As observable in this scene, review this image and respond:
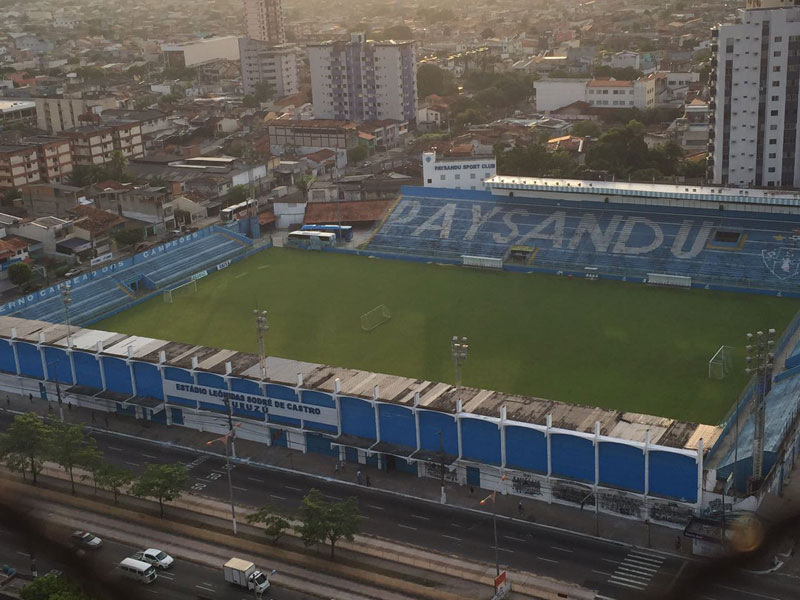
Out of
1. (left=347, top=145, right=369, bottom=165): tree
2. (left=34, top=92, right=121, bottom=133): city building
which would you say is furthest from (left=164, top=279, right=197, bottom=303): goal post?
(left=34, top=92, right=121, bottom=133): city building

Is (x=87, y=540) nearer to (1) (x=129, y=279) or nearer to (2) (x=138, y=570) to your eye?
(2) (x=138, y=570)

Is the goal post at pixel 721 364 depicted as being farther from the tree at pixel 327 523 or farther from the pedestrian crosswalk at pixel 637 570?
the tree at pixel 327 523

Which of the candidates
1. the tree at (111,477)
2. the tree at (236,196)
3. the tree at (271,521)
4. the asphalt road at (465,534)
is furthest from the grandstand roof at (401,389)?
the tree at (236,196)

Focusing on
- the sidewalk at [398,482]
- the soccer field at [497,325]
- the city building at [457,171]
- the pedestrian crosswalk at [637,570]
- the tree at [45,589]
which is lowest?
the sidewalk at [398,482]

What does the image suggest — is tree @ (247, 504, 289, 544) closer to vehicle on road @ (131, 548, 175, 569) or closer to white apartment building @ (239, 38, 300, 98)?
vehicle on road @ (131, 548, 175, 569)

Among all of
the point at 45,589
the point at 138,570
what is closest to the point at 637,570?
the point at 138,570

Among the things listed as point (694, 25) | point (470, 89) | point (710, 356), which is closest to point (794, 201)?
point (710, 356)
